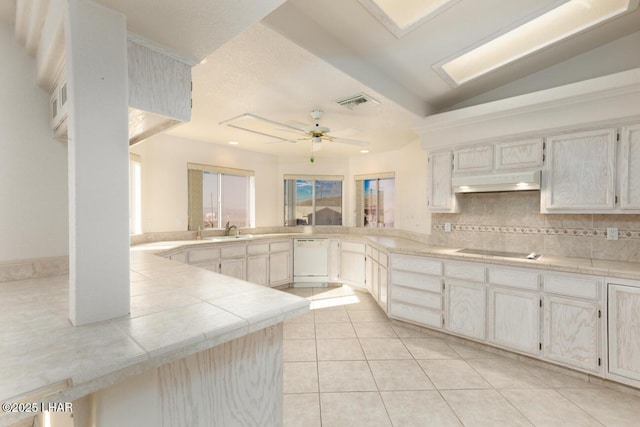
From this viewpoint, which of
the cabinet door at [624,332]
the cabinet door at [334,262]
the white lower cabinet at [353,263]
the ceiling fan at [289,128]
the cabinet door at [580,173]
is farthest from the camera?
the cabinet door at [334,262]

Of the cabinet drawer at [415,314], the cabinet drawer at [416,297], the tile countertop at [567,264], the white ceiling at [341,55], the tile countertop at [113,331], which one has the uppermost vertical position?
the white ceiling at [341,55]

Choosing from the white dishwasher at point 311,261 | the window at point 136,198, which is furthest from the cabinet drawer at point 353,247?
the window at point 136,198

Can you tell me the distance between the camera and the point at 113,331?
37.7 inches

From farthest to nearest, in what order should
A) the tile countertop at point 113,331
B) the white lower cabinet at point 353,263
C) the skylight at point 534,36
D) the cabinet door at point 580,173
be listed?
1. the white lower cabinet at point 353,263
2. the cabinet door at point 580,173
3. the skylight at point 534,36
4. the tile countertop at point 113,331

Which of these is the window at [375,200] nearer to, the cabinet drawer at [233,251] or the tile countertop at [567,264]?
the tile countertop at [567,264]

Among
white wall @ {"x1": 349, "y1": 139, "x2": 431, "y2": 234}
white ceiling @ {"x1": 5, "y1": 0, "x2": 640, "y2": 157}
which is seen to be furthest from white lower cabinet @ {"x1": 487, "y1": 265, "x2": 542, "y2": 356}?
white ceiling @ {"x1": 5, "y1": 0, "x2": 640, "y2": 157}

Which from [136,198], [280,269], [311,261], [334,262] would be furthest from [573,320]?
[136,198]

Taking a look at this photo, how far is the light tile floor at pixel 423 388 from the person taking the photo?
190 centimetres

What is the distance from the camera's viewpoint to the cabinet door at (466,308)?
9.18 feet

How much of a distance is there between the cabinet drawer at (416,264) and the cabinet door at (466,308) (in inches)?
7.2

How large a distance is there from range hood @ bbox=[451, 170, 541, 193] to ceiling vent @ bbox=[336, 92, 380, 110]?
1302mm

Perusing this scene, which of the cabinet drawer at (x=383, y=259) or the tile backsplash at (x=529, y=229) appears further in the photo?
the cabinet drawer at (x=383, y=259)

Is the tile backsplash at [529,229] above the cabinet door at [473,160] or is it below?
below

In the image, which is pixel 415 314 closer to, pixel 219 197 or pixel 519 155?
pixel 519 155
